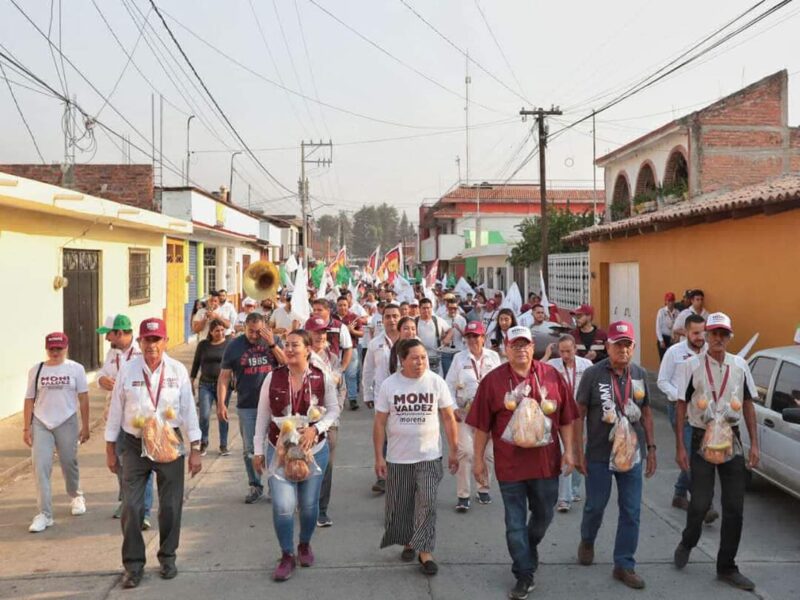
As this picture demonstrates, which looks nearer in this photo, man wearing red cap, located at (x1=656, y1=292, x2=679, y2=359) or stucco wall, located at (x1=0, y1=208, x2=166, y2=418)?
stucco wall, located at (x1=0, y1=208, x2=166, y2=418)

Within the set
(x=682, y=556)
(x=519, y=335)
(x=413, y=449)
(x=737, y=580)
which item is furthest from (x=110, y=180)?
(x=737, y=580)

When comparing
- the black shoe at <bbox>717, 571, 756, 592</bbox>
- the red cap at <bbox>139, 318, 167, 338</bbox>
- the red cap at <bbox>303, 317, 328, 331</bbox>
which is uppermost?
the red cap at <bbox>139, 318, 167, 338</bbox>

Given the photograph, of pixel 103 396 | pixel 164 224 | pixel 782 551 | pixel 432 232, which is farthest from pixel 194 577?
pixel 432 232

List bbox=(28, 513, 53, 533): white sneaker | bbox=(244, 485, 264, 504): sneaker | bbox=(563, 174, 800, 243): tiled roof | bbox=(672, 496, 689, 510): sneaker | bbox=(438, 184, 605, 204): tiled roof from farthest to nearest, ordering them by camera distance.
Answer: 1. bbox=(438, 184, 605, 204): tiled roof
2. bbox=(563, 174, 800, 243): tiled roof
3. bbox=(244, 485, 264, 504): sneaker
4. bbox=(672, 496, 689, 510): sneaker
5. bbox=(28, 513, 53, 533): white sneaker

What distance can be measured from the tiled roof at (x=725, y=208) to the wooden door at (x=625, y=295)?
840mm

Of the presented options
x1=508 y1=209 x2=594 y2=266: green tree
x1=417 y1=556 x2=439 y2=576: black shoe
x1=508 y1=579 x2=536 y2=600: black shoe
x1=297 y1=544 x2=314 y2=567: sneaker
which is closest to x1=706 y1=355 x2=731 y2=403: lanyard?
x1=508 y1=579 x2=536 y2=600: black shoe

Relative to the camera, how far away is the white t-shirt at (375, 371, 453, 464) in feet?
16.9

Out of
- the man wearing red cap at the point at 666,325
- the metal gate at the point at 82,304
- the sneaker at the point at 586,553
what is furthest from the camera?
the metal gate at the point at 82,304

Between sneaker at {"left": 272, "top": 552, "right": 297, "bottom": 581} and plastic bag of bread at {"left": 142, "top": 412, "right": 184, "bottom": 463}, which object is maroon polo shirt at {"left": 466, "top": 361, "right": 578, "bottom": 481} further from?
plastic bag of bread at {"left": 142, "top": 412, "right": 184, "bottom": 463}

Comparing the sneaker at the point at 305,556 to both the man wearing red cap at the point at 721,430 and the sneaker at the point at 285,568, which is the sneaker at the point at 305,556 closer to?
the sneaker at the point at 285,568

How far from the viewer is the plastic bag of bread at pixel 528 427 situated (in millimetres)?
4672

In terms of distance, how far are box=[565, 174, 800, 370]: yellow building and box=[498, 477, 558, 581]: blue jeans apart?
6573 mm

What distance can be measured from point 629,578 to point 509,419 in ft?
4.25

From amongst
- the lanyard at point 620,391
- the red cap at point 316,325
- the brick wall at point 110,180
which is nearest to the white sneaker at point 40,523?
the red cap at point 316,325
